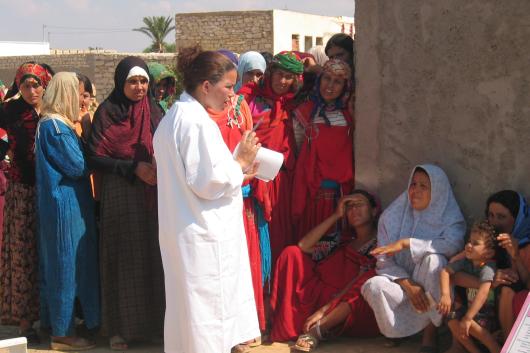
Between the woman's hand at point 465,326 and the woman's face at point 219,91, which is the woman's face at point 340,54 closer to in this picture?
the woman's face at point 219,91

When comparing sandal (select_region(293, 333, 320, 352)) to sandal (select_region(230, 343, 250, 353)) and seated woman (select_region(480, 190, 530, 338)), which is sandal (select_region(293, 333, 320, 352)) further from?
seated woman (select_region(480, 190, 530, 338))

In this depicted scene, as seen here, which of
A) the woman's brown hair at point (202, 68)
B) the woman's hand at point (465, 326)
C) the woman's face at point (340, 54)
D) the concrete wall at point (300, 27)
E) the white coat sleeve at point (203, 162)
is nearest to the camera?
the white coat sleeve at point (203, 162)

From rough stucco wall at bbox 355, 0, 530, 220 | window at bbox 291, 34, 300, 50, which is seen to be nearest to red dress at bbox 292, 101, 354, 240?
rough stucco wall at bbox 355, 0, 530, 220

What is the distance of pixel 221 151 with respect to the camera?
11.5 ft

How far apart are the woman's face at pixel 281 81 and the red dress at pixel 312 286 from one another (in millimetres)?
1072

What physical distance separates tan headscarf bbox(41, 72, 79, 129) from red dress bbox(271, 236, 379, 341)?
170 cm

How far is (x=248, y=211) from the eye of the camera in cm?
477

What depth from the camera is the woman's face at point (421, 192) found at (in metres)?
4.38

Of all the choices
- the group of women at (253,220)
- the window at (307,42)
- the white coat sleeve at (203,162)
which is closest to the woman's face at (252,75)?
the group of women at (253,220)

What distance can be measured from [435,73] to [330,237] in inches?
51.0

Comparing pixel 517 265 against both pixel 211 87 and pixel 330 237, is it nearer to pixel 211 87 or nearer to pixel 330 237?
pixel 330 237

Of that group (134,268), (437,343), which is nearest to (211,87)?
(134,268)

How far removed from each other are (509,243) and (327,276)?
1.39 meters

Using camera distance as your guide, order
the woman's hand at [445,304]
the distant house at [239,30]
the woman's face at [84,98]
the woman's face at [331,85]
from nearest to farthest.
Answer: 1. the woman's hand at [445,304]
2. the woman's face at [331,85]
3. the woman's face at [84,98]
4. the distant house at [239,30]
